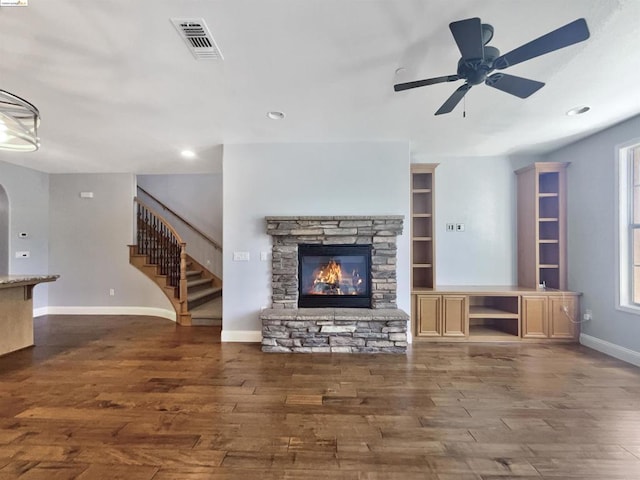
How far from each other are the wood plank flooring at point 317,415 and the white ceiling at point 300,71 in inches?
107

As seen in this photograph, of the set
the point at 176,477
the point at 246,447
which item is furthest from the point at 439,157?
the point at 176,477

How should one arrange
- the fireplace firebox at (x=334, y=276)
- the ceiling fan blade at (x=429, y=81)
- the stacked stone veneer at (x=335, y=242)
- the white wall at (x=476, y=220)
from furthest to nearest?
1. the white wall at (x=476, y=220)
2. the fireplace firebox at (x=334, y=276)
3. the stacked stone veneer at (x=335, y=242)
4. the ceiling fan blade at (x=429, y=81)

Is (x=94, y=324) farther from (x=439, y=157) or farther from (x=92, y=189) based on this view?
(x=439, y=157)

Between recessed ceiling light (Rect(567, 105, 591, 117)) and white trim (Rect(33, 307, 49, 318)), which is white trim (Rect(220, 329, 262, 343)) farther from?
recessed ceiling light (Rect(567, 105, 591, 117))

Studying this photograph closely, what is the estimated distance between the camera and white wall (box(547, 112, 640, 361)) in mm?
3336

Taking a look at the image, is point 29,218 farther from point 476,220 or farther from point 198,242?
point 476,220

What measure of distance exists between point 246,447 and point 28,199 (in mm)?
6143

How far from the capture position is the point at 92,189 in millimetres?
5484

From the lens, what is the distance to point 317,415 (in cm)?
222

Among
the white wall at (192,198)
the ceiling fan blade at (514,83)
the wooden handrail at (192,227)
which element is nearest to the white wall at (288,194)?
the ceiling fan blade at (514,83)

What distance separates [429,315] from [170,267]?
15.3 ft

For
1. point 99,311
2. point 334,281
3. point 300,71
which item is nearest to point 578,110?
point 300,71

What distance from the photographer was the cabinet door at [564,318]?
151 inches

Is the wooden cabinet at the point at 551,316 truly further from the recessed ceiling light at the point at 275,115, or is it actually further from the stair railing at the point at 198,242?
the stair railing at the point at 198,242
